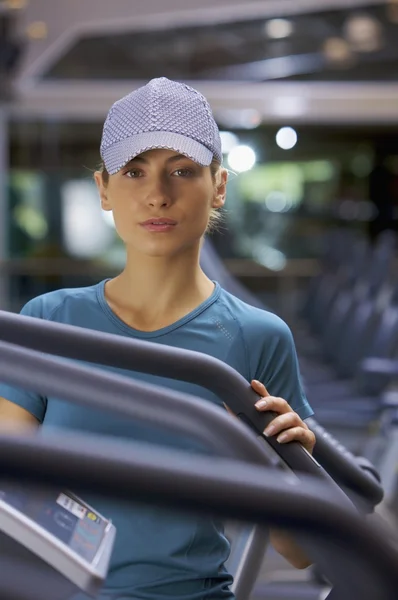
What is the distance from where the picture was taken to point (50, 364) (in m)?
0.81

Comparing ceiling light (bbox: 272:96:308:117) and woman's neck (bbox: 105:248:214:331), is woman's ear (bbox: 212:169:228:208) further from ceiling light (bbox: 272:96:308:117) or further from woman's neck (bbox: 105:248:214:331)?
ceiling light (bbox: 272:96:308:117)

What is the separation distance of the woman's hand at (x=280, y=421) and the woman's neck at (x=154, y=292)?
22 cm

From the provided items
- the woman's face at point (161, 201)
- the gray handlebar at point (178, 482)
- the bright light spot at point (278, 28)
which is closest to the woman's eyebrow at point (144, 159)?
the woman's face at point (161, 201)

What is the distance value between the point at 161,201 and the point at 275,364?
0.78ft

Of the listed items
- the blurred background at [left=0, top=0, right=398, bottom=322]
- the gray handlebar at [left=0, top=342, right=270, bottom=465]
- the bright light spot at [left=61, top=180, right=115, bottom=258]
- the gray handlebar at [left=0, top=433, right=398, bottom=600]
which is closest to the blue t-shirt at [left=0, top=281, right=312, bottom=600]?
the gray handlebar at [left=0, top=342, right=270, bottom=465]

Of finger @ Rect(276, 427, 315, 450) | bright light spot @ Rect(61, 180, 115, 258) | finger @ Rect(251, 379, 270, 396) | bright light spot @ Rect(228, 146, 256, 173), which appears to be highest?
finger @ Rect(251, 379, 270, 396)

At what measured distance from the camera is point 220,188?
1339mm

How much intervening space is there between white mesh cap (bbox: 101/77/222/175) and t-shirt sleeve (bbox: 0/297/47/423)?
0.62ft

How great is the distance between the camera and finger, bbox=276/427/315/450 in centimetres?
105

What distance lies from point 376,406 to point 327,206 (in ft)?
15.8

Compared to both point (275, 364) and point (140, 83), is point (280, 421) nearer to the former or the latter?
point (275, 364)

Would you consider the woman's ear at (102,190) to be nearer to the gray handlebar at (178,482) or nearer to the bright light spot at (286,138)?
the gray handlebar at (178,482)

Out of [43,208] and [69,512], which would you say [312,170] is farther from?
[69,512]

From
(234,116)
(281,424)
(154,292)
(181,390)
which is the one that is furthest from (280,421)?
(234,116)
